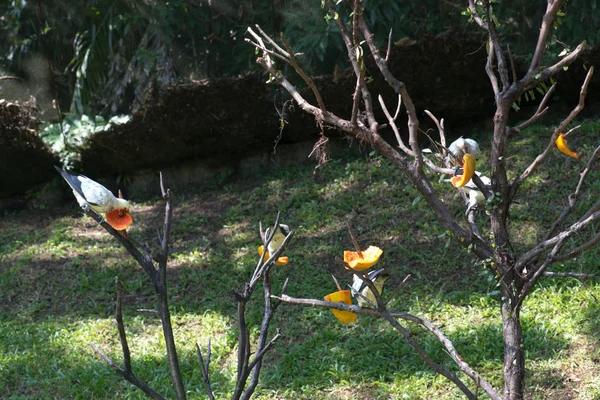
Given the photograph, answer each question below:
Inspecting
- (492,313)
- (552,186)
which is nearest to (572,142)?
(552,186)

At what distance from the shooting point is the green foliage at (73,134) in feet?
20.4

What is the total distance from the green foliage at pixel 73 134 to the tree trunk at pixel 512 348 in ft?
15.5

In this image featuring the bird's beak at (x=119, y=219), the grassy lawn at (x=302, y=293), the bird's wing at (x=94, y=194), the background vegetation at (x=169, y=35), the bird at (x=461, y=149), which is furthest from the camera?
the background vegetation at (x=169, y=35)

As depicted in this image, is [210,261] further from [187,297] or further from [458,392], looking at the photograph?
[458,392]

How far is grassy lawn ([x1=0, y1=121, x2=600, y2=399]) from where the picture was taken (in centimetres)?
350

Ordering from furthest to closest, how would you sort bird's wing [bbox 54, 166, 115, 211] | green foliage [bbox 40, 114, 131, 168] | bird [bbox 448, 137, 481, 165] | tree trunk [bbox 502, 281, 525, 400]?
1. green foliage [bbox 40, 114, 131, 168]
2. bird [bbox 448, 137, 481, 165]
3. tree trunk [bbox 502, 281, 525, 400]
4. bird's wing [bbox 54, 166, 115, 211]

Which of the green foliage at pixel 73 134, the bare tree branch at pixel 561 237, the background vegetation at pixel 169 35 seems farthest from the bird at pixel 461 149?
the green foliage at pixel 73 134

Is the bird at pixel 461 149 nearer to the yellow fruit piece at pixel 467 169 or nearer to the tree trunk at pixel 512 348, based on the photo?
the yellow fruit piece at pixel 467 169

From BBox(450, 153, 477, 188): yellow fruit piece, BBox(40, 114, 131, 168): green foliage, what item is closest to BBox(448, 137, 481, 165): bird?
BBox(450, 153, 477, 188): yellow fruit piece

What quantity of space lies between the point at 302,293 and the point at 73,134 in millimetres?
3102

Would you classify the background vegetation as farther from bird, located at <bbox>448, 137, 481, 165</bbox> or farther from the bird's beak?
the bird's beak

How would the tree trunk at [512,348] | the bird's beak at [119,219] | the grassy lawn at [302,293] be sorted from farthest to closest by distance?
the grassy lawn at [302,293] → the tree trunk at [512,348] → the bird's beak at [119,219]

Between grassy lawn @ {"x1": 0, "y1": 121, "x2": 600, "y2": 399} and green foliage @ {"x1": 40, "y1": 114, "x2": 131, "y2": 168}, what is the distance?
58cm

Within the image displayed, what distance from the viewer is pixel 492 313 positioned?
3.86 m
